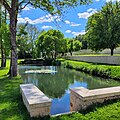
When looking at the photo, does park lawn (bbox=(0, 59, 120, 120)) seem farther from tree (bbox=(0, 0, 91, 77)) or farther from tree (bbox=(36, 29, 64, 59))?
tree (bbox=(36, 29, 64, 59))

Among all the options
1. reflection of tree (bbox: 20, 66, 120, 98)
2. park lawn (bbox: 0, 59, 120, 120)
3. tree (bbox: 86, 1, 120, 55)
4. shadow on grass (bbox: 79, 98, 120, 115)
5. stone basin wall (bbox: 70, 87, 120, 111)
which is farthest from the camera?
tree (bbox: 86, 1, 120, 55)

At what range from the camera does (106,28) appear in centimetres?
2441

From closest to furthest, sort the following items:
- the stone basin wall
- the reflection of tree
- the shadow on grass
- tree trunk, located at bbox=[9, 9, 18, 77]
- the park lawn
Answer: the park lawn, the shadow on grass, the stone basin wall, the reflection of tree, tree trunk, located at bbox=[9, 9, 18, 77]

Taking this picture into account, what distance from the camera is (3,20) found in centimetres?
1930

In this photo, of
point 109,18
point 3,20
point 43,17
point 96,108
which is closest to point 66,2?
point 43,17

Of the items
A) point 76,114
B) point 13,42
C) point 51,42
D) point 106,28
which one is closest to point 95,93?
point 76,114

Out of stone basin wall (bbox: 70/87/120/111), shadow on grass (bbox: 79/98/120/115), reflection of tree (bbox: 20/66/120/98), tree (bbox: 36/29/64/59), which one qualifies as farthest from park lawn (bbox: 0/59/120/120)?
tree (bbox: 36/29/64/59)

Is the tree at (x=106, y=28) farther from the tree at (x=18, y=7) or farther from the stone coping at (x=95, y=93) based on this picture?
the stone coping at (x=95, y=93)

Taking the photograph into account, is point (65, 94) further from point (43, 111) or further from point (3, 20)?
point (3, 20)

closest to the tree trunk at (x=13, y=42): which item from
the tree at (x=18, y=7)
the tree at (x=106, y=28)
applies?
the tree at (x=18, y=7)

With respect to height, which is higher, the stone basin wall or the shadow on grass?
the stone basin wall

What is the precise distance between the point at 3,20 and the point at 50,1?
30.1 ft

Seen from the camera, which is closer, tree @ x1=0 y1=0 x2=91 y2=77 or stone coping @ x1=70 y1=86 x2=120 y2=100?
stone coping @ x1=70 y1=86 x2=120 y2=100

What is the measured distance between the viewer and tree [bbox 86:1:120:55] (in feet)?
79.2
